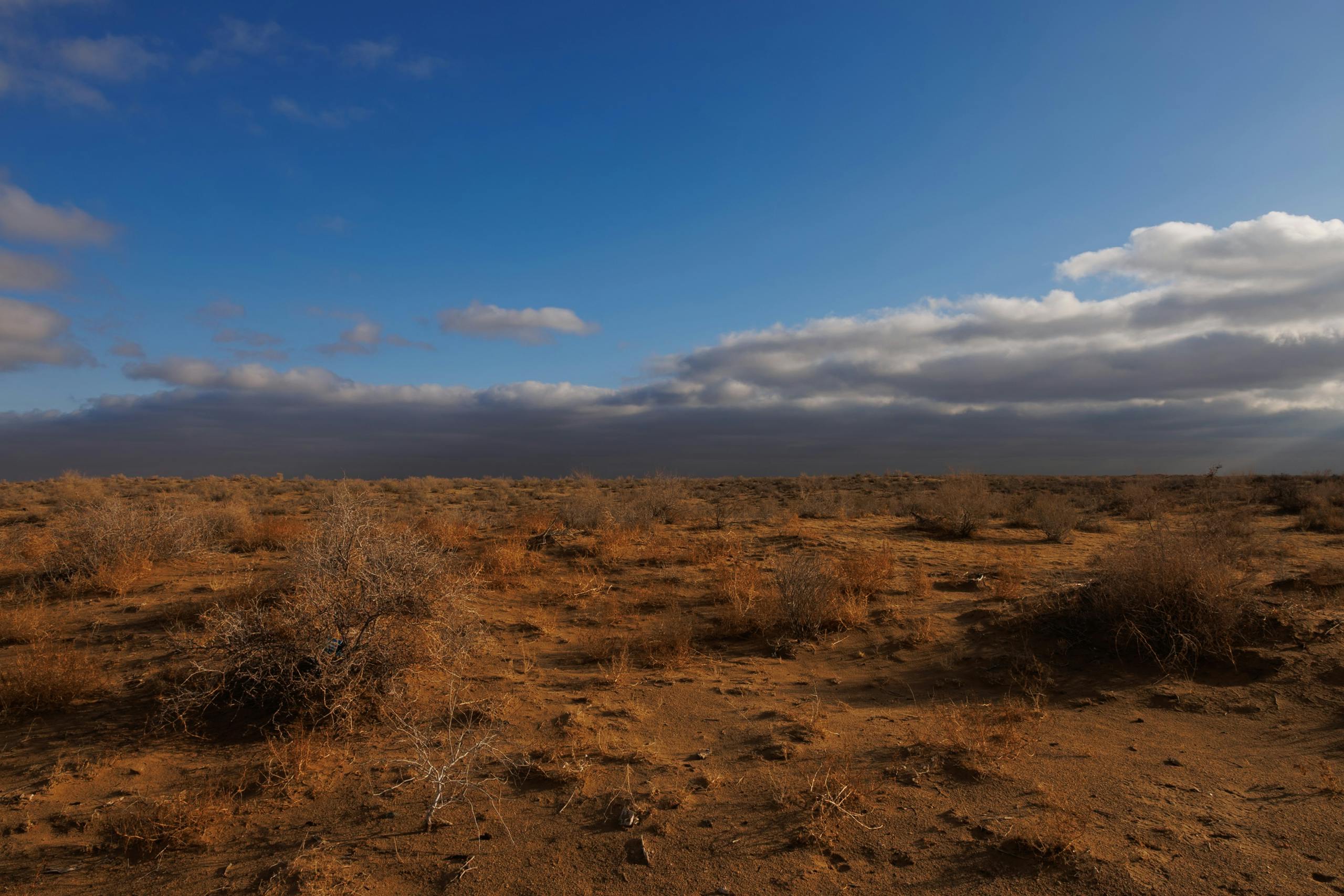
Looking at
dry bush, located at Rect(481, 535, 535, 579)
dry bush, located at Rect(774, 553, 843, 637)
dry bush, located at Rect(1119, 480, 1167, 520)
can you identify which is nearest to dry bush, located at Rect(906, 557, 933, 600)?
dry bush, located at Rect(774, 553, 843, 637)

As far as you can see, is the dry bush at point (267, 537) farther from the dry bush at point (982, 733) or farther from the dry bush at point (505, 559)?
the dry bush at point (982, 733)

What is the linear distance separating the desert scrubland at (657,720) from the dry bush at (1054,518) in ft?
10.1

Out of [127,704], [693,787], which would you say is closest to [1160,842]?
[693,787]

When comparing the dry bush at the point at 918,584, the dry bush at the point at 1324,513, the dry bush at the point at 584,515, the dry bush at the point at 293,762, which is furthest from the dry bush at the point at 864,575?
the dry bush at the point at 1324,513

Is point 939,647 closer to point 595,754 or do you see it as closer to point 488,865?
point 595,754

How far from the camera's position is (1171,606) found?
6.84 m

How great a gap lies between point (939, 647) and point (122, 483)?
41.4 meters

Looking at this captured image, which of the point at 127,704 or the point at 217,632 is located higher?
the point at 217,632

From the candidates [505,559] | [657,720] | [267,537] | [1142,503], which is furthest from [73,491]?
[1142,503]

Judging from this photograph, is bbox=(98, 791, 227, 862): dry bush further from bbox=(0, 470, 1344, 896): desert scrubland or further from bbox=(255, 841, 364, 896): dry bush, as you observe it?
bbox=(255, 841, 364, 896): dry bush

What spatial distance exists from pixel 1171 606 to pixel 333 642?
815 centimetres

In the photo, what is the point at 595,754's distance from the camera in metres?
5.01

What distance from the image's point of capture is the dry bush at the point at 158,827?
3799 millimetres

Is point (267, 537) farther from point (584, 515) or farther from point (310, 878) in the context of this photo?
point (310, 878)
